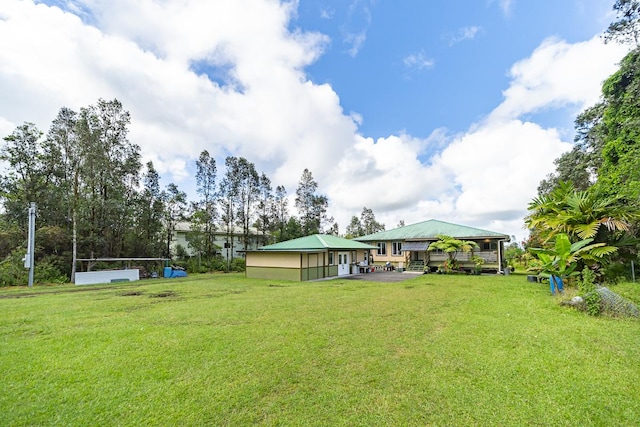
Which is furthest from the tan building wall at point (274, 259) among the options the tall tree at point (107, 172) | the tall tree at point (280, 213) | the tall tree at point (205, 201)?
the tall tree at point (280, 213)

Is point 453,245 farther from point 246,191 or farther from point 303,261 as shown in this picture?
point 246,191

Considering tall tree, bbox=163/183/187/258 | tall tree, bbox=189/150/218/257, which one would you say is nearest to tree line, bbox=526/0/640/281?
tall tree, bbox=189/150/218/257

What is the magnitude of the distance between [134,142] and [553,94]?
27864 mm

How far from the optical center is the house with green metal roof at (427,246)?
20562 millimetres

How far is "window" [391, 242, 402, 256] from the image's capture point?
2527 centimetres

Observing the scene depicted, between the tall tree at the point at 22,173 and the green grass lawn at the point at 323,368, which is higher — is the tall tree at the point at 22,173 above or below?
above

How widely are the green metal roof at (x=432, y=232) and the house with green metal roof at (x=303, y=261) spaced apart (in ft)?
13.3

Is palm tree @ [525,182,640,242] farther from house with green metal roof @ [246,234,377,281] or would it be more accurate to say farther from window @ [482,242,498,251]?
house with green metal roof @ [246,234,377,281]

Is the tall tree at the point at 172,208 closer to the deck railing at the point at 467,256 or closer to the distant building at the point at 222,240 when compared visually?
the distant building at the point at 222,240

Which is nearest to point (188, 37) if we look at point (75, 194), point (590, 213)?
point (75, 194)

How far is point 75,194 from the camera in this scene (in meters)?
18.6

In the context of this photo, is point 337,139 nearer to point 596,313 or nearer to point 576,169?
point 596,313

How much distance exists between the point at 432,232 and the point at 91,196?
26975 millimetres

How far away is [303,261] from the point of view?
1778 centimetres
